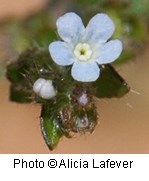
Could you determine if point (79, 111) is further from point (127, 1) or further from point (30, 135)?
point (30, 135)

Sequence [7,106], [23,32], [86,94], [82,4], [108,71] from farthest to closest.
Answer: [7,106]
[23,32]
[82,4]
[108,71]
[86,94]

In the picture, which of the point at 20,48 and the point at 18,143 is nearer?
the point at 20,48

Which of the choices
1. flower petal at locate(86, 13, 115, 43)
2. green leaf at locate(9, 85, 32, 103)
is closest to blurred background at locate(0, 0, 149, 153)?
green leaf at locate(9, 85, 32, 103)

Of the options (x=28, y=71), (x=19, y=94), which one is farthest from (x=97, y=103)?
(x=28, y=71)

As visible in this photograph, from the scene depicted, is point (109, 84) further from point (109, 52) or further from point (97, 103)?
point (97, 103)

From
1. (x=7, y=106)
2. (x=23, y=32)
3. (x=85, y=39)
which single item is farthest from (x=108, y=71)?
(x=7, y=106)

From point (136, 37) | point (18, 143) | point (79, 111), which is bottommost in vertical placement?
point (18, 143)

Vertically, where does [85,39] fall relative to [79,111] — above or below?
above
